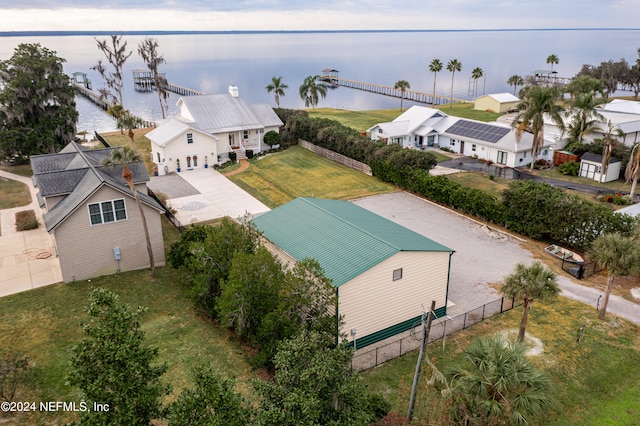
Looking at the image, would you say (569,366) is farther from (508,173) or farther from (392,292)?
(508,173)

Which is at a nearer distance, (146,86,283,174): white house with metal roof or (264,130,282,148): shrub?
(146,86,283,174): white house with metal roof

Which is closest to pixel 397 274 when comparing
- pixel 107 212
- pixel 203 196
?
pixel 107 212

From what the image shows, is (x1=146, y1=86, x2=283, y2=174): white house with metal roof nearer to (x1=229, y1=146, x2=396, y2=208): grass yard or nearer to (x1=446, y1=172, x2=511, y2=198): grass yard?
(x1=229, y1=146, x2=396, y2=208): grass yard

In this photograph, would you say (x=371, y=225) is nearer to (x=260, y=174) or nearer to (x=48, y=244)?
(x=48, y=244)

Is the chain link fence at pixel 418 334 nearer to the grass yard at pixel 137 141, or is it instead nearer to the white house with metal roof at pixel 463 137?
the white house with metal roof at pixel 463 137

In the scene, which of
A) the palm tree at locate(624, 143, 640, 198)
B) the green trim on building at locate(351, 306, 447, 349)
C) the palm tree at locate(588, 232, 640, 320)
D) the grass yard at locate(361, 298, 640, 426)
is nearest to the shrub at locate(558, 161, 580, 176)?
the palm tree at locate(624, 143, 640, 198)

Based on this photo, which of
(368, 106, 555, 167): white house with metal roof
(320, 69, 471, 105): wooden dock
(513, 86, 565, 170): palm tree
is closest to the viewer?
(513, 86, 565, 170): palm tree
